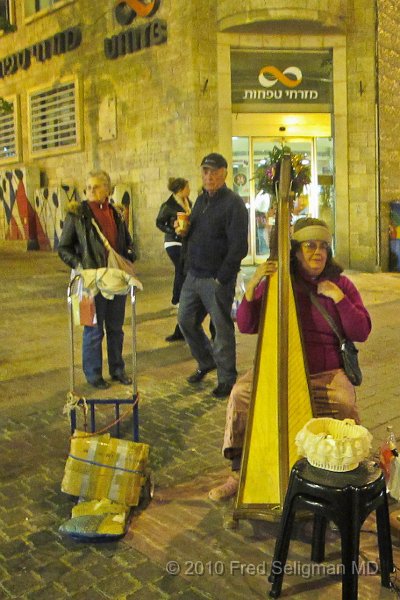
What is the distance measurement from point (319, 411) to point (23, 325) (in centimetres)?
625

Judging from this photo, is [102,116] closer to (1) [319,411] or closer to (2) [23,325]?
(2) [23,325]

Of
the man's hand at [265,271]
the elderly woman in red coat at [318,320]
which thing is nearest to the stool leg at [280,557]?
the elderly woman in red coat at [318,320]

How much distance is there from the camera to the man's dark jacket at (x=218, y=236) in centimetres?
581

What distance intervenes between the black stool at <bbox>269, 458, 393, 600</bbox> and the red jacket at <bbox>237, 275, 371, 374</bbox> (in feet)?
3.08

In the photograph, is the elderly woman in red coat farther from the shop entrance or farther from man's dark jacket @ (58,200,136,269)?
the shop entrance

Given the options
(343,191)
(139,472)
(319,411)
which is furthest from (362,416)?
(343,191)

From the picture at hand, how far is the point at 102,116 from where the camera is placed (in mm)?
16766

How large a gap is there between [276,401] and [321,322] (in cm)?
52

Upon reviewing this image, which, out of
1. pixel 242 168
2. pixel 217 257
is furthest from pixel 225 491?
pixel 242 168

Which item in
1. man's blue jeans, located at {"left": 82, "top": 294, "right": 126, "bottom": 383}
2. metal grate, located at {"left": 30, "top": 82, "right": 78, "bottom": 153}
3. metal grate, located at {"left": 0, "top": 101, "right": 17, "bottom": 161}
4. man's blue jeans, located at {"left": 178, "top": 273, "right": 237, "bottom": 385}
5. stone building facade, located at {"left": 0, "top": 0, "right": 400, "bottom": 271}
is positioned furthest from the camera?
metal grate, located at {"left": 0, "top": 101, "right": 17, "bottom": 161}

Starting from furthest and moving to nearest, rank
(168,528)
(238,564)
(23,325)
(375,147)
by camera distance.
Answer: (375,147) → (23,325) → (168,528) → (238,564)

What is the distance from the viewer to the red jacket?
149 inches

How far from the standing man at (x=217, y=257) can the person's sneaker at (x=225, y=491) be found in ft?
6.16

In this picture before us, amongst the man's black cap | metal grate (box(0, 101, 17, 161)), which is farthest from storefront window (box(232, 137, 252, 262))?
the man's black cap
